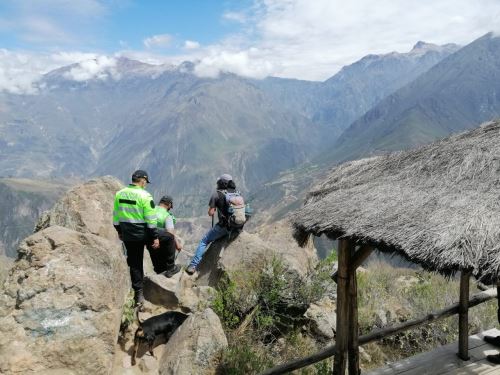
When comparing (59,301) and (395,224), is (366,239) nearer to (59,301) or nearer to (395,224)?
(395,224)

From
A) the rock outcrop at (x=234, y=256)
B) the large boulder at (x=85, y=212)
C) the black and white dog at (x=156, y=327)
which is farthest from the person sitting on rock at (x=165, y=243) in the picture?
the large boulder at (x=85, y=212)

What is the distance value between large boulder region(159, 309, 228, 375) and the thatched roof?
90.3 inches

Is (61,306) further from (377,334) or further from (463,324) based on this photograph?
(463,324)

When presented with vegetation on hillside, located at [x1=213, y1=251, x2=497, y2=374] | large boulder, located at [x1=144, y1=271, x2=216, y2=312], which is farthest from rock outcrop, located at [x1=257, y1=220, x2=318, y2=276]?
large boulder, located at [x1=144, y1=271, x2=216, y2=312]

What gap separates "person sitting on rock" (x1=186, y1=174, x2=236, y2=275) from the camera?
35.2 feet

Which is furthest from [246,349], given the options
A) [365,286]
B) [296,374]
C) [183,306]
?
[365,286]

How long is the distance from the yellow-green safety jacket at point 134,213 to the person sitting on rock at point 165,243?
1.28 m

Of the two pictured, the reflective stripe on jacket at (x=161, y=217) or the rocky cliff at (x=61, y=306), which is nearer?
the rocky cliff at (x=61, y=306)

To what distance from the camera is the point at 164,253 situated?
1037 cm

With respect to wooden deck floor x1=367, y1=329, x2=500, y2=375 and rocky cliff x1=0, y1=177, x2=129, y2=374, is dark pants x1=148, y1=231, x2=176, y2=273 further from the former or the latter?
wooden deck floor x1=367, y1=329, x2=500, y2=375

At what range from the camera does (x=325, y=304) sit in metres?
11.8

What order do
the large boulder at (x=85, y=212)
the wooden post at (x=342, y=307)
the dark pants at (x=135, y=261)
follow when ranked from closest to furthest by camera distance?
the wooden post at (x=342, y=307) < the dark pants at (x=135, y=261) < the large boulder at (x=85, y=212)

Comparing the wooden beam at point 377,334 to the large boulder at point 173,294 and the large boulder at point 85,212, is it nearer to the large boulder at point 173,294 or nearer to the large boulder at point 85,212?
the large boulder at point 173,294

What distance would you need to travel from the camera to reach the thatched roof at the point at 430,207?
496 cm
